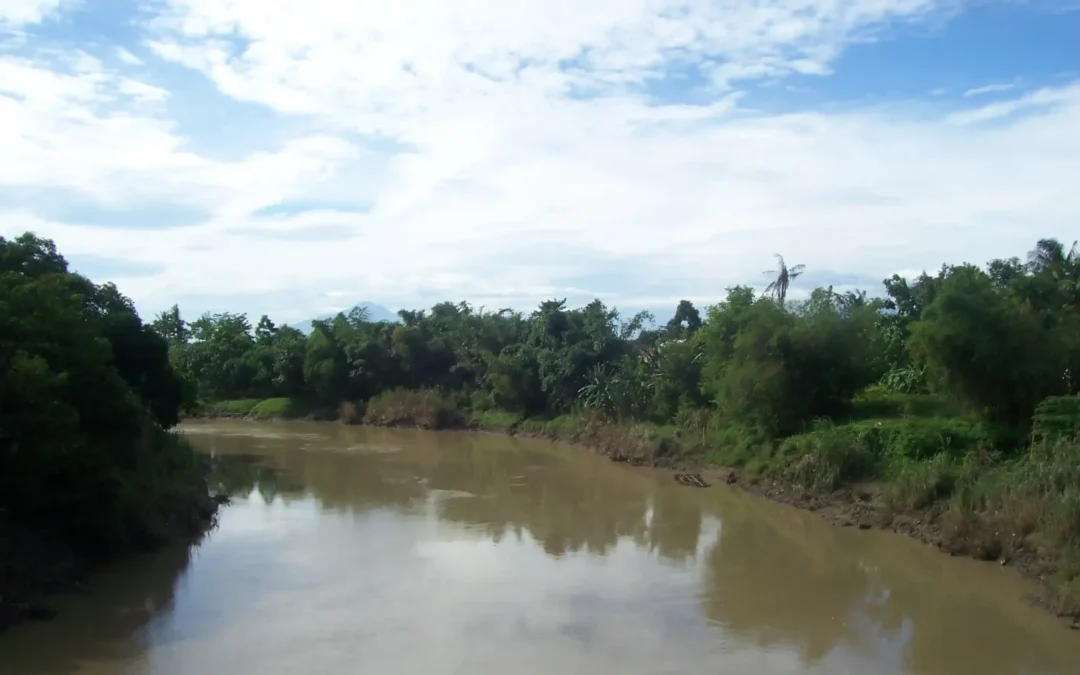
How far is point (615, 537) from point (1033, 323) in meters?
8.31

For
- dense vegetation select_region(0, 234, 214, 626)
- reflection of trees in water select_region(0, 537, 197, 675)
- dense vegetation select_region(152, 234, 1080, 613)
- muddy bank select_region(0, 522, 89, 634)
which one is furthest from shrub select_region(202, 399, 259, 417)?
muddy bank select_region(0, 522, 89, 634)

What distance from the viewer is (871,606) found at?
11.7 meters

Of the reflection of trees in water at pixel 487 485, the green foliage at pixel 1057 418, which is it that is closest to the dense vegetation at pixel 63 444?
the reflection of trees in water at pixel 487 485

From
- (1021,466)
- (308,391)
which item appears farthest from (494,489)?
(308,391)

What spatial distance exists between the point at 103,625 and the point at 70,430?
2262mm

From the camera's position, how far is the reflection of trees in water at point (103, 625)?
9234mm

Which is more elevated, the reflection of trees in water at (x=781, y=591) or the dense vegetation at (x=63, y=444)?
the dense vegetation at (x=63, y=444)

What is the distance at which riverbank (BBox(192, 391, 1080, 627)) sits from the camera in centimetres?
1203

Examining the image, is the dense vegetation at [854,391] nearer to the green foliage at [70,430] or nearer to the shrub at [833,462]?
the shrub at [833,462]

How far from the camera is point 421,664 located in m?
9.35

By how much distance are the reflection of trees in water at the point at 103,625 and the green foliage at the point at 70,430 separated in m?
0.72

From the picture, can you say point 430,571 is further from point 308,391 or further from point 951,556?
point 308,391

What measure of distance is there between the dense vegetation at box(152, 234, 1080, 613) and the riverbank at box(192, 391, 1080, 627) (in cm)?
4

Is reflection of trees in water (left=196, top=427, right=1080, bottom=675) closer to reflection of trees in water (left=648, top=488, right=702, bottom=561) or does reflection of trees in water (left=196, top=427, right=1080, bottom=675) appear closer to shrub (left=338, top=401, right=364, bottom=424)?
reflection of trees in water (left=648, top=488, right=702, bottom=561)
